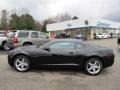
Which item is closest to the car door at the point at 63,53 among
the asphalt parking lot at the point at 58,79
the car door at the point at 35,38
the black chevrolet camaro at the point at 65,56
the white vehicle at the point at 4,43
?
the black chevrolet camaro at the point at 65,56

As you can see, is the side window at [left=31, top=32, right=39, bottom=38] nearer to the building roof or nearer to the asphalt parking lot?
the asphalt parking lot

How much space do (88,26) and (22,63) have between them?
38.0 metres

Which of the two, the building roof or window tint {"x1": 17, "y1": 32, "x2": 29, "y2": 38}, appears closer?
window tint {"x1": 17, "y1": 32, "x2": 29, "y2": 38}

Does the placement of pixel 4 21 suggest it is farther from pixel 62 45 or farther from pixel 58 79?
pixel 58 79

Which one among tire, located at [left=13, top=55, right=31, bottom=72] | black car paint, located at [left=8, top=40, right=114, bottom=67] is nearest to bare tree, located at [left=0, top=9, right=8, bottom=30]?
tire, located at [left=13, top=55, right=31, bottom=72]

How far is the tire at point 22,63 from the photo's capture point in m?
7.56

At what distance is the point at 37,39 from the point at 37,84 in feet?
28.3

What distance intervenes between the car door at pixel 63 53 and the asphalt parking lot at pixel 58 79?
1.00 ft

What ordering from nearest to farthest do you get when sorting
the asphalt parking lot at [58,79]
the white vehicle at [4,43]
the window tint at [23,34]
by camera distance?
1. the asphalt parking lot at [58,79]
2. the window tint at [23,34]
3. the white vehicle at [4,43]

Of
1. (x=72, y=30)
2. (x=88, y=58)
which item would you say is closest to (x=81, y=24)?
(x=72, y=30)

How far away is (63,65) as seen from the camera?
746 centimetres

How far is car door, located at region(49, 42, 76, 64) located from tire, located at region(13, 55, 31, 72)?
1050 mm

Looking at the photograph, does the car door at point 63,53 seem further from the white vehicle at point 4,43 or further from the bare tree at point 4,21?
the bare tree at point 4,21

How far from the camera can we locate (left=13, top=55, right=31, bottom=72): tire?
7.56m
